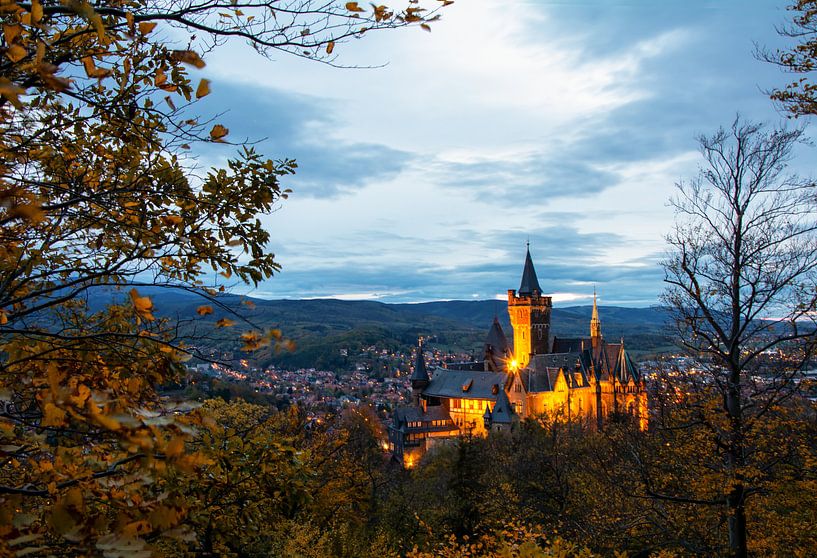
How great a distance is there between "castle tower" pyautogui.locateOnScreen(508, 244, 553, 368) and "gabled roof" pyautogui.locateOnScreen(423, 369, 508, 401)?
11.1 m

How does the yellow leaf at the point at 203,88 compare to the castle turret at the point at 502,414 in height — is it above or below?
above

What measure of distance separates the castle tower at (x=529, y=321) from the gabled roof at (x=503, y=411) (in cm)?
1510

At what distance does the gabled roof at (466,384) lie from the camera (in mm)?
68875

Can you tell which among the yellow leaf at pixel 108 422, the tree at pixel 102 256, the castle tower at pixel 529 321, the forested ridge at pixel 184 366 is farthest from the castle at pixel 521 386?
the yellow leaf at pixel 108 422

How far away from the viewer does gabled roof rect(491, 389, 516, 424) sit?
63.7 metres

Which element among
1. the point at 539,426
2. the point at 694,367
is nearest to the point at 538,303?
the point at 539,426

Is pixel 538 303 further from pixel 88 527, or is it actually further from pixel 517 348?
pixel 88 527

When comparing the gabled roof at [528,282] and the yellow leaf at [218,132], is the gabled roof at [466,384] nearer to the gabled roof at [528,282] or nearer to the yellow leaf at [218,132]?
the gabled roof at [528,282]

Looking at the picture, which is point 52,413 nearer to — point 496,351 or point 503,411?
point 503,411

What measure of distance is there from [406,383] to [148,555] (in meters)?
153

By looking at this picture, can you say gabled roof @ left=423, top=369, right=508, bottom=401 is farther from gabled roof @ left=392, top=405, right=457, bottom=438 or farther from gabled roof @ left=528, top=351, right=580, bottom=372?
gabled roof @ left=528, top=351, right=580, bottom=372

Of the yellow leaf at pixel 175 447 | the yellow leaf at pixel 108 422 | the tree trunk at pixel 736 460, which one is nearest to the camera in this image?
the yellow leaf at pixel 108 422

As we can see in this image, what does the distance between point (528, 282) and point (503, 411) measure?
2591 cm

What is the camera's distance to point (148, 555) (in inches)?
92.0
